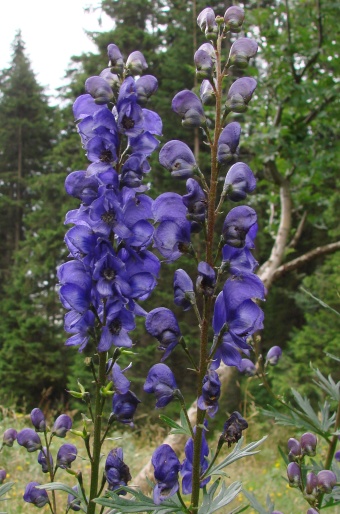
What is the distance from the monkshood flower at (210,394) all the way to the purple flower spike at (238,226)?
0.35 metres

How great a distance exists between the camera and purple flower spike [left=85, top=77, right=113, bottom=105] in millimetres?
1668

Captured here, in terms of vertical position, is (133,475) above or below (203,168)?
below

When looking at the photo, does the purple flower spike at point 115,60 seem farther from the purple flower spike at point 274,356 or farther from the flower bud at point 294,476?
the purple flower spike at point 274,356

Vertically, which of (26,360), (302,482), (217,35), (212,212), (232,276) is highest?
(217,35)

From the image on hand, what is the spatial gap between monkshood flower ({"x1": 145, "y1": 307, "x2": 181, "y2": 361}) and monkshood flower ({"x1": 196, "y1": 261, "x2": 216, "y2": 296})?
0.16 meters

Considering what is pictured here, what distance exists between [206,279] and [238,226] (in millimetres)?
175

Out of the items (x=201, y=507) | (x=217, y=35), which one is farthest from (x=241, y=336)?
(x=217, y=35)

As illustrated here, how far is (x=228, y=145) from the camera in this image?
1535 millimetres

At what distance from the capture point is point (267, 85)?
6570 mm

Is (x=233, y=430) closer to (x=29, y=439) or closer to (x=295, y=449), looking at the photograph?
(x=295, y=449)

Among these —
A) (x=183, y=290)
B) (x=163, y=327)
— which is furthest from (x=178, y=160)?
(x=163, y=327)

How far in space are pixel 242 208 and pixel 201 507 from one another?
772 millimetres

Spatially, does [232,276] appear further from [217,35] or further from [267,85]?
[267,85]

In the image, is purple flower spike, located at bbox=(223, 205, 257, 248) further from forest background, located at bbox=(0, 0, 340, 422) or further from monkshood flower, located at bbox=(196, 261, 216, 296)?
forest background, located at bbox=(0, 0, 340, 422)
